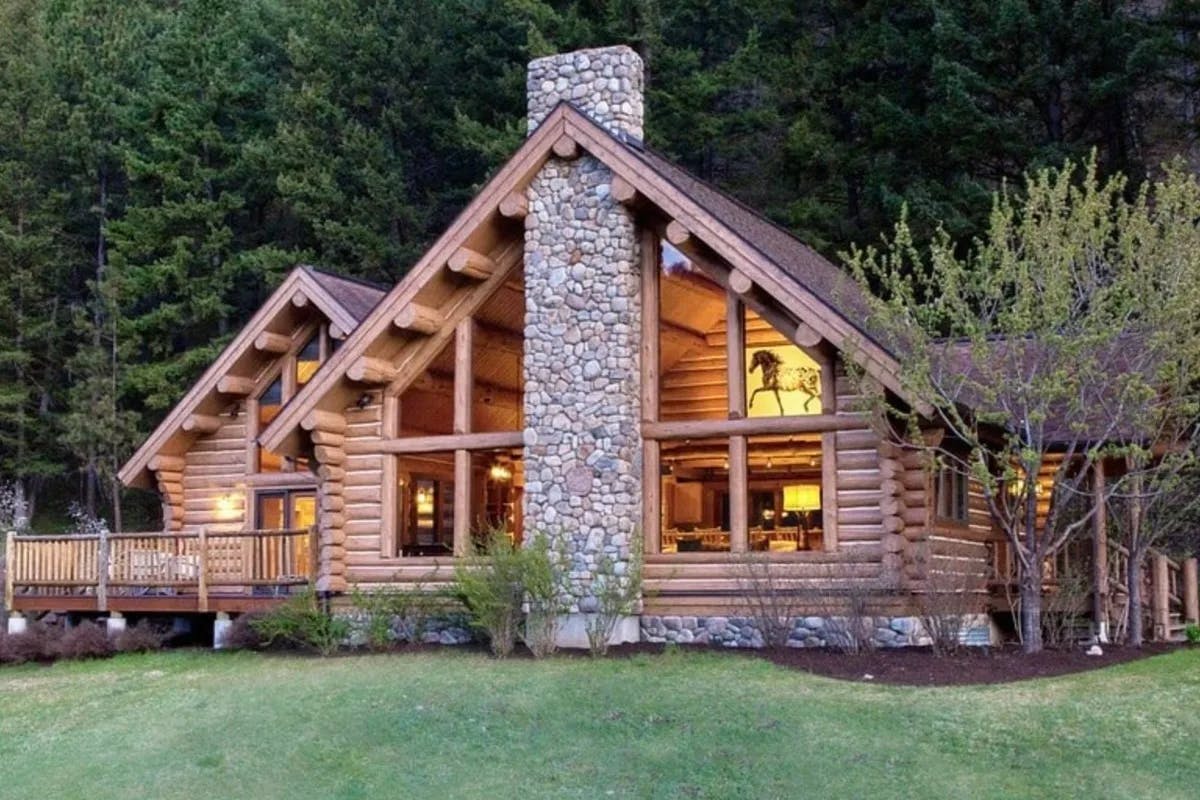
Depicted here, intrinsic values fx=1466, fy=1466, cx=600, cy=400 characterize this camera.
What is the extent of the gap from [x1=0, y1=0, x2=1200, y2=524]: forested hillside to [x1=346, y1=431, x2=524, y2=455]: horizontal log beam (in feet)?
43.2

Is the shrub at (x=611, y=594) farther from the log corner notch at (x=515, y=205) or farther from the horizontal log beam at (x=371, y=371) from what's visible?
the log corner notch at (x=515, y=205)

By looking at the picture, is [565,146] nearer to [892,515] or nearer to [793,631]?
[892,515]

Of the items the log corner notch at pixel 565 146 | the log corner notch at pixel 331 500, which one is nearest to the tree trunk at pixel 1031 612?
the log corner notch at pixel 565 146

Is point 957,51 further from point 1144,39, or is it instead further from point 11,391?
point 11,391

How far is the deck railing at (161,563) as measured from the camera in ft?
69.2

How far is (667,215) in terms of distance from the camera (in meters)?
19.0

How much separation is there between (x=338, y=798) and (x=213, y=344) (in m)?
25.1

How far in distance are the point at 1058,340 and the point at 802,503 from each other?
385 cm

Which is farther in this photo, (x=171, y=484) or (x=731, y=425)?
(x=171, y=484)

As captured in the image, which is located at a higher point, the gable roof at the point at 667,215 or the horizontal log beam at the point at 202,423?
the gable roof at the point at 667,215

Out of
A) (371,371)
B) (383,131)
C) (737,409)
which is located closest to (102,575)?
(371,371)

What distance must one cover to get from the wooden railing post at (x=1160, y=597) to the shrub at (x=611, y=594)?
6.93 meters

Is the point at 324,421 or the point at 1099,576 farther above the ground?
the point at 324,421

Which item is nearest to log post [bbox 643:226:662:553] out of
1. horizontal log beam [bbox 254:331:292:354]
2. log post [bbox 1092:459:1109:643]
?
log post [bbox 1092:459:1109:643]
